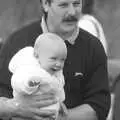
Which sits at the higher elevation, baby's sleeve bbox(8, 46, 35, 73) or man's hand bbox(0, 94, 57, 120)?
baby's sleeve bbox(8, 46, 35, 73)

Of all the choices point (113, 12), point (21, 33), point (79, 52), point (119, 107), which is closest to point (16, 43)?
point (21, 33)

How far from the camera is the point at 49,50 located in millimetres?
4004

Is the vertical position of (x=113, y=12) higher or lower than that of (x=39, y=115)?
lower

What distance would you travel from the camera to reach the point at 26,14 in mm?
9344

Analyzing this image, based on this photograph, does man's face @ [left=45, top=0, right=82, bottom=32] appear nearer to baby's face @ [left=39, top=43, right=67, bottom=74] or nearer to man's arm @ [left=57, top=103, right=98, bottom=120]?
baby's face @ [left=39, top=43, right=67, bottom=74]

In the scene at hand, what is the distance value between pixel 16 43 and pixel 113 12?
4566 millimetres

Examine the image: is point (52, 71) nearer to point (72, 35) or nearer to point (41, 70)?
point (41, 70)

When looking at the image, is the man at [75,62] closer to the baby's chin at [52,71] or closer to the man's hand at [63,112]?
the man's hand at [63,112]

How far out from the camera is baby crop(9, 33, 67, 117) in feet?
13.0

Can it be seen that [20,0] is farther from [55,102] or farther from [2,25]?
[55,102]

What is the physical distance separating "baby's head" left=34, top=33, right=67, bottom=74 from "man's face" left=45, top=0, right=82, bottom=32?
31 centimetres

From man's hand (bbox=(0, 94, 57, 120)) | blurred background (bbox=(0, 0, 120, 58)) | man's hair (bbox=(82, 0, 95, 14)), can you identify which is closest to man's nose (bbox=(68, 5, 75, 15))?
man's hand (bbox=(0, 94, 57, 120))

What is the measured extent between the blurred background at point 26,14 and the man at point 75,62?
441 cm

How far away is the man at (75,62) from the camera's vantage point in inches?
173
